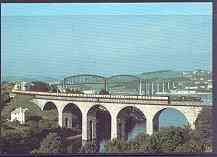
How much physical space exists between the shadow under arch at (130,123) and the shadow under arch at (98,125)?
8 cm

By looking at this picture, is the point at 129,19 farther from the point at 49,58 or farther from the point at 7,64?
the point at 7,64

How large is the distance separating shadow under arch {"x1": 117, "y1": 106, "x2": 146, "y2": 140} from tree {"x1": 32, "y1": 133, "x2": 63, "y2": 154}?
0.45m

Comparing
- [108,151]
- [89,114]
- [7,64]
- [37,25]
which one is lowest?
[108,151]

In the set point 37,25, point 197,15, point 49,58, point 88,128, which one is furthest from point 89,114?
point 197,15

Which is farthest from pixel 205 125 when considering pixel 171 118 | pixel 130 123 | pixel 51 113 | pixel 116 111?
pixel 51 113

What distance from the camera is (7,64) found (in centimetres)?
362

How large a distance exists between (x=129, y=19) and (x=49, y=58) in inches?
25.8

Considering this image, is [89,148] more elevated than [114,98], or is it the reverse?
[114,98]

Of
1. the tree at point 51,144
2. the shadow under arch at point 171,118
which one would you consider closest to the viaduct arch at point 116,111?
the shadow under arch at point 171,118

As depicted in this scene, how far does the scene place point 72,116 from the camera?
11.9 ft

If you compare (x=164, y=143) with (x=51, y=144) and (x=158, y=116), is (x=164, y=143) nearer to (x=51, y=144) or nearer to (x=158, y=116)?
(x=158, y=116)

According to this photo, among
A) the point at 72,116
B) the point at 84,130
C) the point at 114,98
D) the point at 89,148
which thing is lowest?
the point at 89,148

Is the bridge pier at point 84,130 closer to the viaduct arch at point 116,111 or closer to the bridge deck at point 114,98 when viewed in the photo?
the viaduct arch at point 116,111

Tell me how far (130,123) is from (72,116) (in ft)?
1.42
